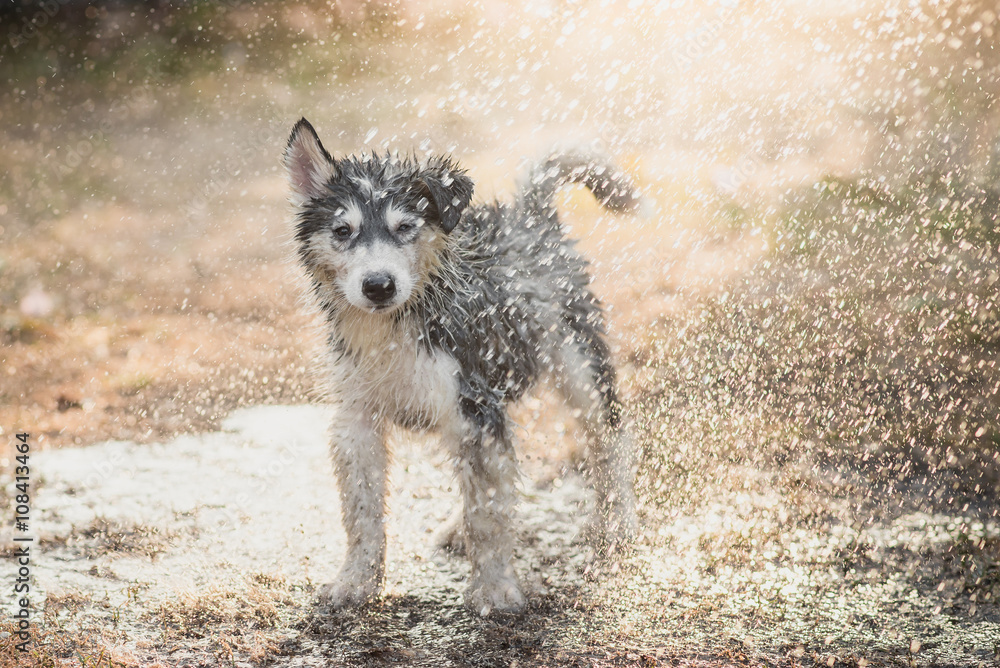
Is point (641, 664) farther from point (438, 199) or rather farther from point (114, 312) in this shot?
point (114, 312)

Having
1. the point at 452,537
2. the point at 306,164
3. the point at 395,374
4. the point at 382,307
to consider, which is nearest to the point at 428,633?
the point at 452,537

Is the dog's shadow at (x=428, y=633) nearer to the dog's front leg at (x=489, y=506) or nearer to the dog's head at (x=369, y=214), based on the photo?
the dog's front leg at (x=489, y=506)

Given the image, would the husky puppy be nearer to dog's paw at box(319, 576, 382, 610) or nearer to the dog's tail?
dog's paw at box(319, 576, 382, 610)

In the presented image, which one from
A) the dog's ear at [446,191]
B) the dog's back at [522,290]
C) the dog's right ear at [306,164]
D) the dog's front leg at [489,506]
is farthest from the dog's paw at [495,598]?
the dog's right ear at [306,164]

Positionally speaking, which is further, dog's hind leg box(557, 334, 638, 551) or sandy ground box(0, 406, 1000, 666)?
dog's hind leg box(557, 334, 638, 551)

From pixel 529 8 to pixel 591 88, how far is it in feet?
4.30

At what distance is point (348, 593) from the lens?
3.69 m

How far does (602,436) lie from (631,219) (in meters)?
1.38

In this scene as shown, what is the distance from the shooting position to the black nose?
10.5 feet

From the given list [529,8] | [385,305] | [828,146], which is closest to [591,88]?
[529,8]

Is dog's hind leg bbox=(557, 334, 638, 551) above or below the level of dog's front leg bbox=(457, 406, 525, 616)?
above

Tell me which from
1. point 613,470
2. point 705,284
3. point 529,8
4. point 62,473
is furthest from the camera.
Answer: point 529,8

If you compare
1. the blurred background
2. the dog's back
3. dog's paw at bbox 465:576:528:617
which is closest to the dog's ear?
the dog's back

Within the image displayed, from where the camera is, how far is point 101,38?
13.4 meters
